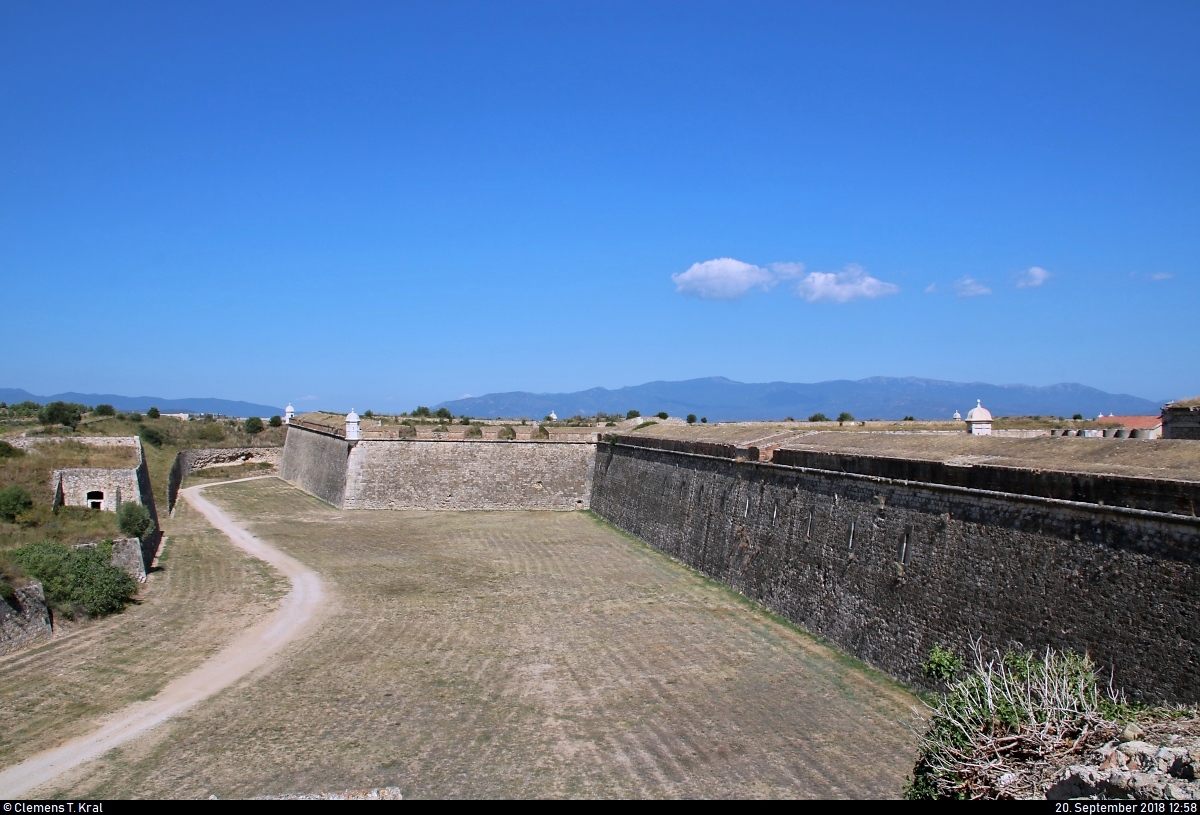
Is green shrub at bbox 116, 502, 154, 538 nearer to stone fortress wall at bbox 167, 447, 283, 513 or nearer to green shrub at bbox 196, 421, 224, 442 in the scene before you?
stone fortress wall at bbox 167, 447, 283, 513

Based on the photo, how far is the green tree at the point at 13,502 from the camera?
58.0ft

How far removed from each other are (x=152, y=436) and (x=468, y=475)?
16829 millimetres

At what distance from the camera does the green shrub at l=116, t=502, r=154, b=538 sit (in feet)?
63.0

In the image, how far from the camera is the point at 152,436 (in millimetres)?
39156

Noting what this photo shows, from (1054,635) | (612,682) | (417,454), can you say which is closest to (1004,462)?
(1054,635)

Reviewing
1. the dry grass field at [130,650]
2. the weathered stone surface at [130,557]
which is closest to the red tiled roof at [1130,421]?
the dry grass field at [130,650]

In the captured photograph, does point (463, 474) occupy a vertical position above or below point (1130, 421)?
below

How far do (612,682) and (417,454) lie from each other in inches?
883

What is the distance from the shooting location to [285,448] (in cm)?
4634

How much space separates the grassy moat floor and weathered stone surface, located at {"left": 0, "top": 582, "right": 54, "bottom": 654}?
455 millimetres

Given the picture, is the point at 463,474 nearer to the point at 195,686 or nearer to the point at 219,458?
the point at 219,458

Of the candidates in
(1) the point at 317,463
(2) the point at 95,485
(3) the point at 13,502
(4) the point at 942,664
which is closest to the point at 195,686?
(3) the point at 13,502

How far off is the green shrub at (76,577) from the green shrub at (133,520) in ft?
9.93
